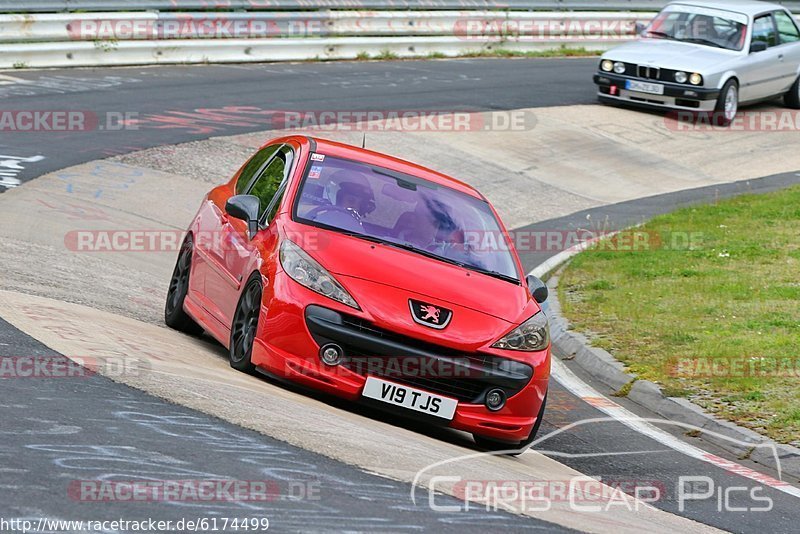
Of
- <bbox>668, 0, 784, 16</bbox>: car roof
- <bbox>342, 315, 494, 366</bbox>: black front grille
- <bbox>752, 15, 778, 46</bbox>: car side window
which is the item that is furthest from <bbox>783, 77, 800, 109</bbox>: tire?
<bbox>342, 315, 494, 366</bbox>: black front grille

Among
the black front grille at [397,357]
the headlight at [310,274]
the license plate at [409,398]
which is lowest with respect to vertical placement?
the license plate at [409,398]

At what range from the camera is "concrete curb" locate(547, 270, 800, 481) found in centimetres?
852

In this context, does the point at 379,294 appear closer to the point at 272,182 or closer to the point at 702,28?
the point at 272,182

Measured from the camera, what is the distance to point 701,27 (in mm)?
23375

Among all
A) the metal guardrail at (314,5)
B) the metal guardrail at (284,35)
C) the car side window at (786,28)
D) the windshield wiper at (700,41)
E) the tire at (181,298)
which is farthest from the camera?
the car side window at (786,28)

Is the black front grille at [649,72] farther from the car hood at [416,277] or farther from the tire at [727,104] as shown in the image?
the car hood at [416,277]

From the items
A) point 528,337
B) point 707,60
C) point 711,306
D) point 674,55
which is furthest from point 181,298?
point 707,60

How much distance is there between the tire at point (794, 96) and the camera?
25.0 metres

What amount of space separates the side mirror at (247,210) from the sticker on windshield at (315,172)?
392mm

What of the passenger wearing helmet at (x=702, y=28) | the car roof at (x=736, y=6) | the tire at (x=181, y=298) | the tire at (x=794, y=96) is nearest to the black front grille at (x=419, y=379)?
the tire at (x=181, y=298)

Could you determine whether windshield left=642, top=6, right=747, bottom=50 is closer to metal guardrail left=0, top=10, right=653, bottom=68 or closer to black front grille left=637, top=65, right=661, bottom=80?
black front grille left=637, top=65, right=661, bottom=80

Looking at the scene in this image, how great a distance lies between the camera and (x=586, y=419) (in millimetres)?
9273

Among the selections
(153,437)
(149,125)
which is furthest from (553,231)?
(153,437)

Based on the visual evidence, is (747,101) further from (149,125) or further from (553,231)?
(149,125)
